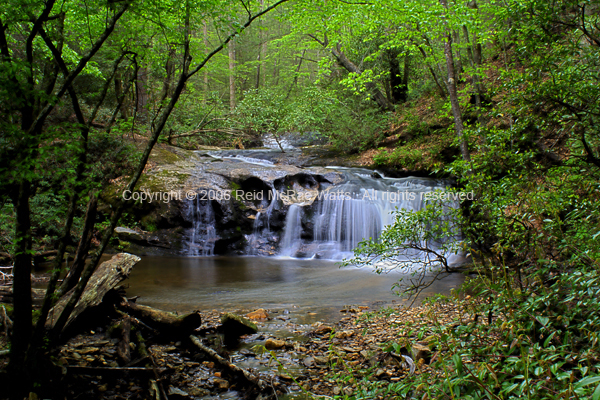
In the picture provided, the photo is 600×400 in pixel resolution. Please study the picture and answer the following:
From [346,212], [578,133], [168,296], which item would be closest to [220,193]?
[346,212]

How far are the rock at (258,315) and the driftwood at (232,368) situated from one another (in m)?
1.34

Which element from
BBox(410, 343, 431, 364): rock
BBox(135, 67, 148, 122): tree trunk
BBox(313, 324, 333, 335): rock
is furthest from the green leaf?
BBox(135, 67, 148, 122): tree trunk

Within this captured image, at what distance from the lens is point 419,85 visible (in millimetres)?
20125

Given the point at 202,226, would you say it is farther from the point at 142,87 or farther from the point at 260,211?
the point at 142,87

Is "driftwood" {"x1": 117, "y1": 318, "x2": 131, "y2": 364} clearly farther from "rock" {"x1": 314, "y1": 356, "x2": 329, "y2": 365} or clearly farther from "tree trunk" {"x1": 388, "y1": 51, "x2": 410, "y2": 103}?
"tree trunk" {"x1": 388, "y1": 51, "x2": 410, "y2": 103}

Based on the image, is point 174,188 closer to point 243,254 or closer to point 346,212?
point 243,254

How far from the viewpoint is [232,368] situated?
3.60 m

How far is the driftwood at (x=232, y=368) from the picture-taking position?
328cm

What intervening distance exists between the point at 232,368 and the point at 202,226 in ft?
32.5

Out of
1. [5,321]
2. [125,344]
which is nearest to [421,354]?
[125,344]

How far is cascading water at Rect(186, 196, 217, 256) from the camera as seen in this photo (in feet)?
42.1

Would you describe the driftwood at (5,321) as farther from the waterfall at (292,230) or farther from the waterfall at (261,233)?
the waterfall at (292,230)

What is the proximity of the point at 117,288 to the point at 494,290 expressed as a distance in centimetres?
457

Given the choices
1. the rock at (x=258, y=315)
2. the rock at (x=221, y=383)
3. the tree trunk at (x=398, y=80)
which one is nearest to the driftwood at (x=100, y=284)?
the rock at (x=221, y=383)
